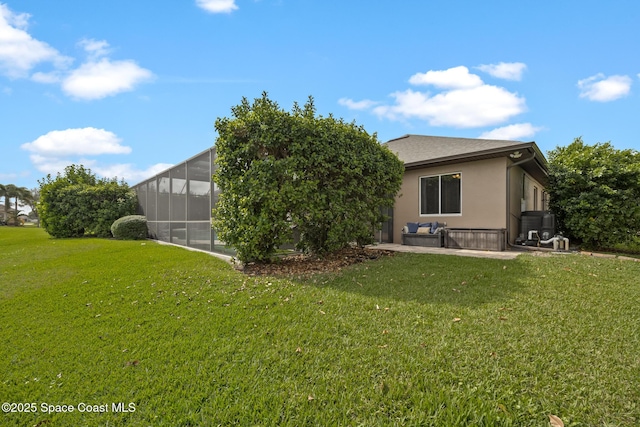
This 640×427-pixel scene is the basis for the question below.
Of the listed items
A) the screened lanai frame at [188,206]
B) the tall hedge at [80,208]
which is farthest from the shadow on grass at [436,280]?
the tall hedge at [80,208]

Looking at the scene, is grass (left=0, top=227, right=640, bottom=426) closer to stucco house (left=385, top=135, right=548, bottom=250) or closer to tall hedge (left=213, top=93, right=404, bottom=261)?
tall hedge (left=213, top=93, right=404, bottom=261)

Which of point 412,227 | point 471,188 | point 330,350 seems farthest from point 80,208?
point 471,188

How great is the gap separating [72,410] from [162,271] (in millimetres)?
4088

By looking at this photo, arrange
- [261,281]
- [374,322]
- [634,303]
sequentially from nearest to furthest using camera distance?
[374,322], [634,303], [261,281]

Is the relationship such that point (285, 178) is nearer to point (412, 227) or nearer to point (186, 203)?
point (186, 203)

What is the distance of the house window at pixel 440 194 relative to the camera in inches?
397

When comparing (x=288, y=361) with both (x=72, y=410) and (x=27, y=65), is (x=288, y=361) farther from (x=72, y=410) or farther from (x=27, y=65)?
(x=27, y=65)

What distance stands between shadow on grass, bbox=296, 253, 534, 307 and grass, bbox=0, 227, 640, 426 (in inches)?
2.0

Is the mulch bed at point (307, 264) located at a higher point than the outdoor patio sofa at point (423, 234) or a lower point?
lower

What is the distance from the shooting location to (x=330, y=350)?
2961mm

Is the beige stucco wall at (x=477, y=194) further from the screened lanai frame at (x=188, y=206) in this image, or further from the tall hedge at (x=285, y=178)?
the tall hedge at (x=285, y=178)

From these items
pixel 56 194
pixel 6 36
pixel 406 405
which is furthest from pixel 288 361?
pixel 56 194

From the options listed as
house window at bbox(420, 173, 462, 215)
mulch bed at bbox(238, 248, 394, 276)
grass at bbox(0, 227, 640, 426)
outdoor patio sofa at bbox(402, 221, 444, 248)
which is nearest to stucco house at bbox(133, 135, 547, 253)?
house window at bbox(420, 173, 462, 215)

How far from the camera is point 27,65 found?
8.73 metres
